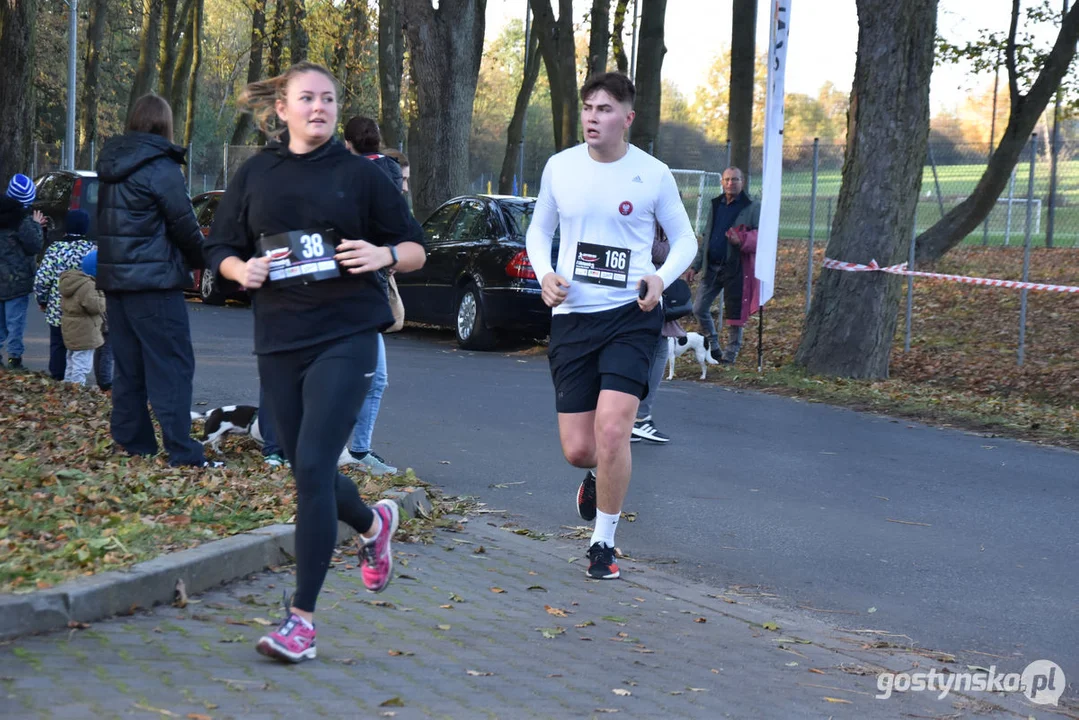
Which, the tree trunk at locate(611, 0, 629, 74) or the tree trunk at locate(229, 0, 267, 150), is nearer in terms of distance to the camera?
the tree trunk at locate(611, 0, 629, 74)

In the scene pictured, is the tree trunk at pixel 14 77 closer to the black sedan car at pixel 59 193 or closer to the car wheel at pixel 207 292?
the black sedan car at pixel 59 193

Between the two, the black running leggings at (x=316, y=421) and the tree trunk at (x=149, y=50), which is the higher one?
the tree trunk at (x=149, y=50)

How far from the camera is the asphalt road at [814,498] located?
621 cm

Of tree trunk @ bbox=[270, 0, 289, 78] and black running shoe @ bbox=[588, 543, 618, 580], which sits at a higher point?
tree trunk @ bbox=[270, 0, 289, 78]

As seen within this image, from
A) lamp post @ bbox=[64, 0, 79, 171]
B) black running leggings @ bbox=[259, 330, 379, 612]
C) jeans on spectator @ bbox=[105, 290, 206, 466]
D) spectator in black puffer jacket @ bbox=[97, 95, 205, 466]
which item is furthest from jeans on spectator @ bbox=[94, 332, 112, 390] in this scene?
lamp post @ bbox=[64, 0, 79, 171]

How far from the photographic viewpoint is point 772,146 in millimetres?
14602

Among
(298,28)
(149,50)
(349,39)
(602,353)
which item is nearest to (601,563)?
Answer: (602,353)

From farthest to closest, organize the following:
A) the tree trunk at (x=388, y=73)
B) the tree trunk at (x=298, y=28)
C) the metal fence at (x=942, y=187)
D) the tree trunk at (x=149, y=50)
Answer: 1. the tree trunk at (x=149, y=50)
2. the tree trunk at (x=298, y=28)
3. the tree trunk at (x=388, y=73)
4. the metal fence at (x=942, y=187)

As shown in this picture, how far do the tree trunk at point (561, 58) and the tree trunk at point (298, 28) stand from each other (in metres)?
8.43

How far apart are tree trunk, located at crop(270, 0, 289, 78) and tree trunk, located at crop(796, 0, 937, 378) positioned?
78.9 ft

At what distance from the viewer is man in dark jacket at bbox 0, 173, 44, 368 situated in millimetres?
12688

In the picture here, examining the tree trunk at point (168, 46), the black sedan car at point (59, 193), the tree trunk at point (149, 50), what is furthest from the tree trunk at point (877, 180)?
the tree trunk at point (168, 46)

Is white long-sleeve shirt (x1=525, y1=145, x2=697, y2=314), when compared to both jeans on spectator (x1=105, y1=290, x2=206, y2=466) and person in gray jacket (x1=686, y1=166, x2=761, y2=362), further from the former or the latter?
person in gray jacket (x1=686, y1=166, x2=761, y2=362)

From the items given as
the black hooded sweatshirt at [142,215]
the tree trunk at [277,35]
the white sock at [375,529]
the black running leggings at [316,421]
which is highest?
the tree trunk at [277,35]
